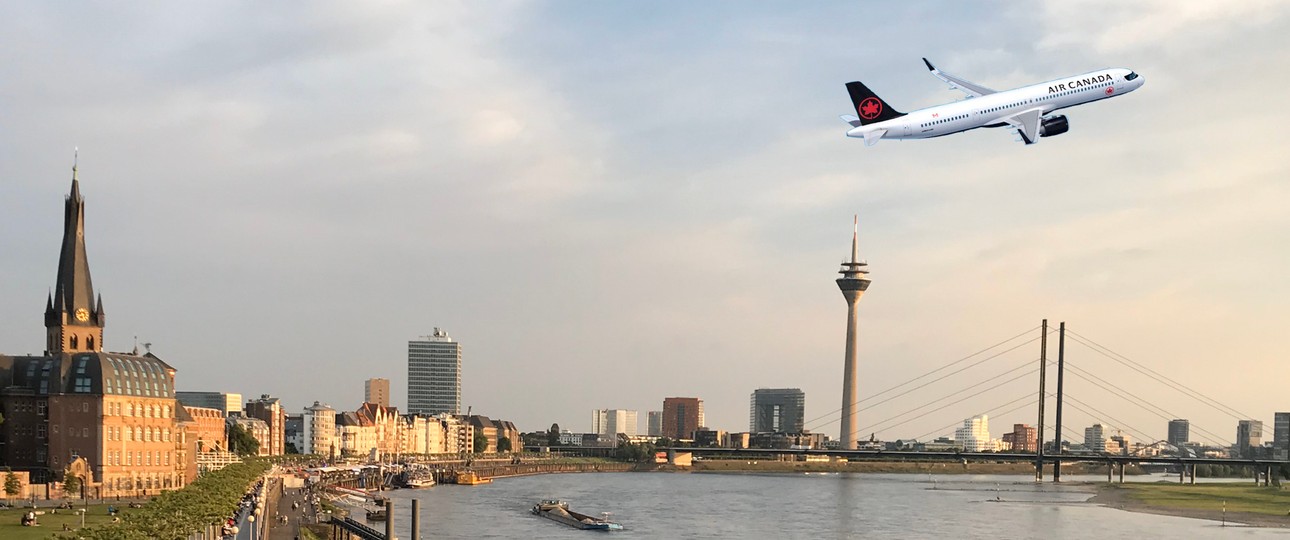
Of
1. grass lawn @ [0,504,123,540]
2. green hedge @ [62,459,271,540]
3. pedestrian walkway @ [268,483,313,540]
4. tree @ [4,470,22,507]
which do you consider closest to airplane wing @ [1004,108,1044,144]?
green hedge @ [62,459,271,540]

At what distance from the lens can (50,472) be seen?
94062 mm

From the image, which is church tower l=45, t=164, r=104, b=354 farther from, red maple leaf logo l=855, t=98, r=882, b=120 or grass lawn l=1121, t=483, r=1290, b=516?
grass lawn l=1121, t=483, r=1290, b=516

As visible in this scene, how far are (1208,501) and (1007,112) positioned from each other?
4484 inches

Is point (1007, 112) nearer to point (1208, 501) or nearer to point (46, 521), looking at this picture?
point (46, 521)

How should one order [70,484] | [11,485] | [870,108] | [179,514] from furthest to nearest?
[70,484] < [11,485] < [179,514] < [870,108]

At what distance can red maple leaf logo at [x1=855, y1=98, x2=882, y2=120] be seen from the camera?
46750mm

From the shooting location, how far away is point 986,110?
45.7 m

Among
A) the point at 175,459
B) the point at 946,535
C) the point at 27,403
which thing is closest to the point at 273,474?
the point at 175,459

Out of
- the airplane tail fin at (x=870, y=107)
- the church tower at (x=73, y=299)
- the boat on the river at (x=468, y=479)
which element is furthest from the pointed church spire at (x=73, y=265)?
the boat on the river at (x=468, y=479)

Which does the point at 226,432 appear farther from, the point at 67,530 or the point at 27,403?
the point at 67,530

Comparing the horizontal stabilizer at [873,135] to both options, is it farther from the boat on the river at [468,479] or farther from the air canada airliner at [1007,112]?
the boat on the river at [468,479]

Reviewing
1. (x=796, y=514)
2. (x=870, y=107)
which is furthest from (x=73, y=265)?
(x=870, y=107)

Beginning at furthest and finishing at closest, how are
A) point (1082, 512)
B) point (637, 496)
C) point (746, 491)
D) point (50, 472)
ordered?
point (746, 491) → point (637, 496) → point (1082, 512) → point (50, 472)

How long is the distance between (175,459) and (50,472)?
12133 millimetres
